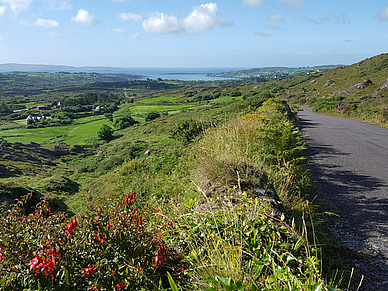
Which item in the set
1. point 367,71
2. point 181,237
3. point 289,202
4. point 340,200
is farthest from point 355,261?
point 367,71

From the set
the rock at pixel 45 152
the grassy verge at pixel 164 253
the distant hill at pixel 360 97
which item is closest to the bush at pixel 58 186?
the grassy verge at pixel 164 253

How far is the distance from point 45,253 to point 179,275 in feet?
4.15

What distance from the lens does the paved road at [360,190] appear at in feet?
11.7

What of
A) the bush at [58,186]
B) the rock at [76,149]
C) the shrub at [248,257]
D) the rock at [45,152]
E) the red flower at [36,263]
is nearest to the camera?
the red flower at [36,263]

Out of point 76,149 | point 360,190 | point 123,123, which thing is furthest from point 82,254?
point 123,123

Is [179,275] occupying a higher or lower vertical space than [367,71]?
lower

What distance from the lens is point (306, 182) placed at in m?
5.84

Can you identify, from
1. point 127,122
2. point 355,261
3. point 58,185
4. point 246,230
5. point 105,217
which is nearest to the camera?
point 246,230

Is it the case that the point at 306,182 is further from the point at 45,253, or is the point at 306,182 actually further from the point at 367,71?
the point at 367,71

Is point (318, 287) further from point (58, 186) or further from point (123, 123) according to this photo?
point (123, 123)

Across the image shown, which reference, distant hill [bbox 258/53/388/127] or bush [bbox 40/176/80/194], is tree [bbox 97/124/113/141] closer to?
bush [bbox 40/176/80/194]

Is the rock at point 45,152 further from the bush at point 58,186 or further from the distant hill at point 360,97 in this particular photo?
the distant hill at point 360,97

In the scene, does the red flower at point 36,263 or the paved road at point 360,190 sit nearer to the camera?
→ the red flower at point 36,263

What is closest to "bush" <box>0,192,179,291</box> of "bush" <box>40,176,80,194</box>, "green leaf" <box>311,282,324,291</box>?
"green leaf" <box>311,282,324,291</box>
